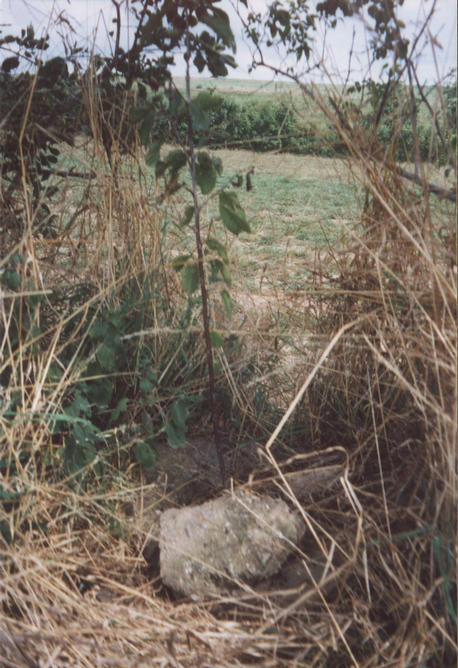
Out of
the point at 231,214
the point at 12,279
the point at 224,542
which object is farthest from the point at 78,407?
the point at 231,214

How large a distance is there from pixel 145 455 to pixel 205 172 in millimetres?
760

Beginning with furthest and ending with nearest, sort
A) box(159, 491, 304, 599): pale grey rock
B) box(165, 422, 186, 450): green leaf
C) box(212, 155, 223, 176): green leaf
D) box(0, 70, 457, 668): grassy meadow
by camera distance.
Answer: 1. box(165, 422, 186, 450): green leaf
2. box(212, 155, 223, 176): green leaf
3. box(159, 491, 304, 599): pale grey rock
4. box(0, 70, 457, 668): grassy meadow

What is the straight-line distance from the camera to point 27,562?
56.6 inches

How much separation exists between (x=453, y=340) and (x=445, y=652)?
61 cm

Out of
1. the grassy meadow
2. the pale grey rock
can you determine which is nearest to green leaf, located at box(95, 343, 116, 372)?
the grassy meadow

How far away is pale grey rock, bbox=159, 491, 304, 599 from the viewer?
1.53 meters

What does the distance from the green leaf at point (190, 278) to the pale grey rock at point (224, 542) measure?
56cm

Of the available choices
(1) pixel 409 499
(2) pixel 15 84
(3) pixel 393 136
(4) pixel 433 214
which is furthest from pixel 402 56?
(2) pixel 15 84

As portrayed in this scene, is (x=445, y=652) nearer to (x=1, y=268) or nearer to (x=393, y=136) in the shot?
(x=393, y=136)

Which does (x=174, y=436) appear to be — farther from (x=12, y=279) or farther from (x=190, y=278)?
(x=12, y=279)

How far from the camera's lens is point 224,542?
1.59 meters

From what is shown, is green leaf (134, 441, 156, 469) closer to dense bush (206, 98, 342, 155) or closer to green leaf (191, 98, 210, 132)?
green leaf (191, 98, 210, 132)

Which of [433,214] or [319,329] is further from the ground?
[433,214]

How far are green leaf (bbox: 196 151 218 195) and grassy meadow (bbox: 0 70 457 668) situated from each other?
8cm
